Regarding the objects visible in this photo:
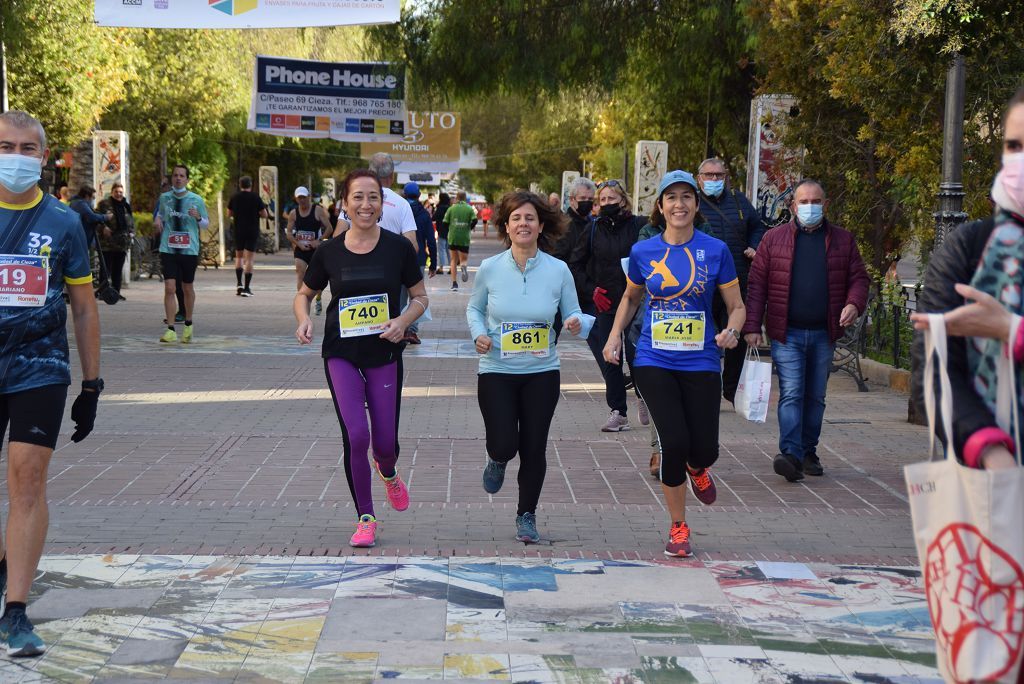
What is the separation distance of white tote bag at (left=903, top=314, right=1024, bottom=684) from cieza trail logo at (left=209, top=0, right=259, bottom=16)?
14104 mm

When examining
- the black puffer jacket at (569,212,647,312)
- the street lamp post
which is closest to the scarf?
the black puffer jacket at (569,212,647,312)

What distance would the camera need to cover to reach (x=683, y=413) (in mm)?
6676

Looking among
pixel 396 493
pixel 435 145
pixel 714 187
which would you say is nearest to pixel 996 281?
pixel 396 493

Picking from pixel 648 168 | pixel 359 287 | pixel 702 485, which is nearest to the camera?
pixel 359 287

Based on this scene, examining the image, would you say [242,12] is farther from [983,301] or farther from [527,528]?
[983,301]

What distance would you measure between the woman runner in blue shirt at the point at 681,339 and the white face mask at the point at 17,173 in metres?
2.96

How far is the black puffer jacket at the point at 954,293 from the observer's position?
10.8 feet

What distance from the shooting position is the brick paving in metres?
6.91

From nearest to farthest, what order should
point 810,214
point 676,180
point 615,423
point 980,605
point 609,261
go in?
point 980,605, point 676,180, point 810,214, point 609,261, point 615,423

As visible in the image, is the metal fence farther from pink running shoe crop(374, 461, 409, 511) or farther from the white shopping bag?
pink running shoe crop(374, 461, 409, 511)

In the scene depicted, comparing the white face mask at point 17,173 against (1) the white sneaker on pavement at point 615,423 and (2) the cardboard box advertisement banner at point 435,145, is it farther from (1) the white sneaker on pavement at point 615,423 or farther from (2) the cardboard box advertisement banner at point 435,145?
(2) the cardboard box advertisement banner at point 435,145

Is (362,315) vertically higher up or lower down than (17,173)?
lower down

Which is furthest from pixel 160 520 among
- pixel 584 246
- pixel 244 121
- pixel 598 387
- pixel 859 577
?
pixel 244 121

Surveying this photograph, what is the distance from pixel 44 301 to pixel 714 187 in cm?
624
